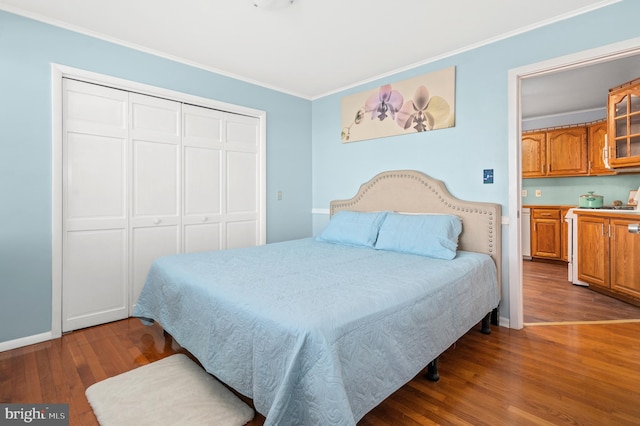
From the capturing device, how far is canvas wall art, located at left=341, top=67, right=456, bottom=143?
302cm

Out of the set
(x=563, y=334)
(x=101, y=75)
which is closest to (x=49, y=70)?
(x=101, y=75)

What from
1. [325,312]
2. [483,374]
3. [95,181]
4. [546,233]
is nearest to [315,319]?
[325,312]

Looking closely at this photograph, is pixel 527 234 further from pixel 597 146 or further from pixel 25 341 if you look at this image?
pixel 25 341

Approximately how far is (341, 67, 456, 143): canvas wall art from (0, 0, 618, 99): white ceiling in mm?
246

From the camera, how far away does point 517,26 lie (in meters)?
2.53

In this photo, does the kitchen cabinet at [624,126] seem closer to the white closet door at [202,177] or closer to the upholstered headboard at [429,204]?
the upholstered headboard at [429,204]

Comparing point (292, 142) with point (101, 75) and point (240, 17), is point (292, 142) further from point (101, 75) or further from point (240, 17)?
point (101, 75)

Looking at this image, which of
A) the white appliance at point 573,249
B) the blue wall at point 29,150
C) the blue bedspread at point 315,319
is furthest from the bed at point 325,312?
the white appliance at point 573,249

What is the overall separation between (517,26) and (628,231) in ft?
7.81

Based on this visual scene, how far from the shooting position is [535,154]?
5.51m

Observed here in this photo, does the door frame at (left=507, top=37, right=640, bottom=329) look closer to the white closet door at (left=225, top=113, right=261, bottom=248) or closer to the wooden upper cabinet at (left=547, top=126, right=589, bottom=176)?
the white closet door at (left=225, top=113, right=261, bottom=248)

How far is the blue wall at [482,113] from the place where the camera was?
2.27 metres

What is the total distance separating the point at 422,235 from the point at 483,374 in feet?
3.56

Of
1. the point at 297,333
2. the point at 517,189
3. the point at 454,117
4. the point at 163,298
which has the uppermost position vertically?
the point at 454,117
